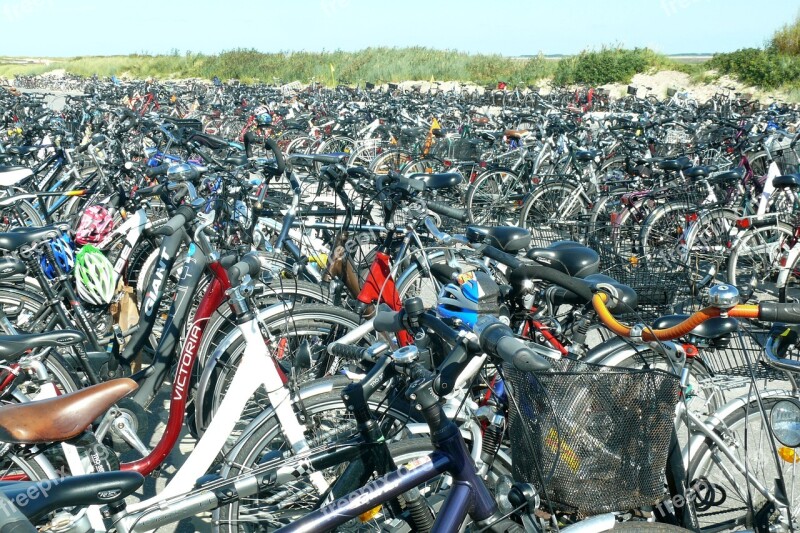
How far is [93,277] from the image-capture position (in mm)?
4051

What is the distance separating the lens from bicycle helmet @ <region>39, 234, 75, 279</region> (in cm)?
377

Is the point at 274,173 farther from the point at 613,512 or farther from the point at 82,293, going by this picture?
the point at 613,512

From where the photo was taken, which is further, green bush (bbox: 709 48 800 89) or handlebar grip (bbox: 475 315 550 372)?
green bush (bbox: 709 48 800 89)

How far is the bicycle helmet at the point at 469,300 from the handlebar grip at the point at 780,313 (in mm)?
773

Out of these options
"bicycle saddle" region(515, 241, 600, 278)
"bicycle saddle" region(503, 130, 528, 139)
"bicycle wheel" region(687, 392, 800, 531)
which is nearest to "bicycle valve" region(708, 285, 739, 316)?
"bicycle wheel" region(687, 392, 800, 531)

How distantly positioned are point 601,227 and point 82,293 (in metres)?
3.72

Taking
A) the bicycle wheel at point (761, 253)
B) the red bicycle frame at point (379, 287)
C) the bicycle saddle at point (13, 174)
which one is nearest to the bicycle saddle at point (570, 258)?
the red bicycle frame at point (379, 287)

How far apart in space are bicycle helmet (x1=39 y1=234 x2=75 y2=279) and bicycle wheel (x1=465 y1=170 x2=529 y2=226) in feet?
12.4

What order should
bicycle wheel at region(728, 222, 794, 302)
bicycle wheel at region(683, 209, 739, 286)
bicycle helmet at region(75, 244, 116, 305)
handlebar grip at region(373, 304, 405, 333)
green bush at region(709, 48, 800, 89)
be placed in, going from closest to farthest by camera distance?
handlebar grip at region(373, 304, 405, 333)
bicycle helmet at region(75, 244, 116, 305)
bicycle wheel at region(683, 209, 739, 286)
bicycle wheel at region(728, 222, 794, 302)
green bush at region(709, 48, 800, 89)

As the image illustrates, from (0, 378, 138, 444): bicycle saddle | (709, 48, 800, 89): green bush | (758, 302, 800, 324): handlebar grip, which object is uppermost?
(709, 48, 800, 89): green bush

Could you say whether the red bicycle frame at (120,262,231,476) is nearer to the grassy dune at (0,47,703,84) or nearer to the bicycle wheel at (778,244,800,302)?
the bicycle wheel at (778,244,800,302)

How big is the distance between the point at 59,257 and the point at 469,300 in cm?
264

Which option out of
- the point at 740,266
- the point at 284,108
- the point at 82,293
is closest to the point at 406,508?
the point at 82,293

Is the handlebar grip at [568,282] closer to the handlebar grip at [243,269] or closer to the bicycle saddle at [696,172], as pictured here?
the handlebar grip at [243,269]
